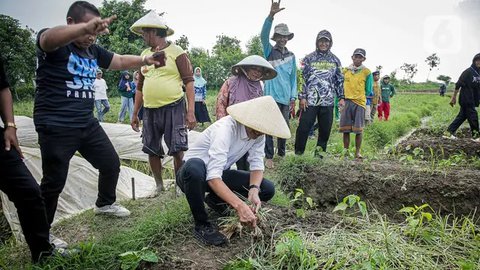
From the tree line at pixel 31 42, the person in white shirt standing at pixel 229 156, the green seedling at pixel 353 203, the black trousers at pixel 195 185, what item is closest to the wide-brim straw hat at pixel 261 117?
the person in white shirt standing at pixel 229 156

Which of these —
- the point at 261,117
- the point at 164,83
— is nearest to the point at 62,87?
the point at 164,83

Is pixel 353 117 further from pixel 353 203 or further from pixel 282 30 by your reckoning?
pixel 353 203

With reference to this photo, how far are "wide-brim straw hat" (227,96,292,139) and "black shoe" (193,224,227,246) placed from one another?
773 mm

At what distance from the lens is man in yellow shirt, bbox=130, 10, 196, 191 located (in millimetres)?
3213

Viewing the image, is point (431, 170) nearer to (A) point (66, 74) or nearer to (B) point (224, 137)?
(B) point (224, 137)

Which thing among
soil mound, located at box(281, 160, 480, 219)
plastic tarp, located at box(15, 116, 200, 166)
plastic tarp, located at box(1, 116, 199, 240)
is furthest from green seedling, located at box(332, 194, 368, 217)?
plastic tarp, located at box(15, 116, 200, 166)

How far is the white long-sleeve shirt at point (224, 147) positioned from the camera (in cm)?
224

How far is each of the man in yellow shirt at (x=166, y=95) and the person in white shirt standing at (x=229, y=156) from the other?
0.85 m

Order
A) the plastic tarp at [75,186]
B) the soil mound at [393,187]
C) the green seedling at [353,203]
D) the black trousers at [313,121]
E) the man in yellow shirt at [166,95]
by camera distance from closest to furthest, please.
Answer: the green seedling at [353,203]
the man in yellow shirt at [166,95]
the plastic tarp at [75,186]
the soil mound at [393,187]
the black trousers at [313,121]

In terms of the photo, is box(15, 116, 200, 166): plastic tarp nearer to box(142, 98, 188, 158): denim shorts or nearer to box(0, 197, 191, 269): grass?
box(142, 98, 188, 158): denim shorts

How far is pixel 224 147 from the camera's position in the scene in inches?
89.8

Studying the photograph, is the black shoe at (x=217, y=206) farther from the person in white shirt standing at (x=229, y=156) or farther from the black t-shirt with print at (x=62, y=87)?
the black t-shirt with print at (x=62, y=87)

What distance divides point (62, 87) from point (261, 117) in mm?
1328

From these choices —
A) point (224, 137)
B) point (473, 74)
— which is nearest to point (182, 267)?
point (224, 137)
